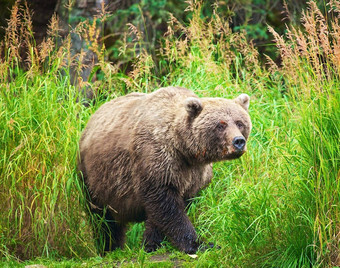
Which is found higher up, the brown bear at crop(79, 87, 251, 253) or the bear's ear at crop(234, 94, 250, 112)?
the bear's ear at crop(234, 94, 250, 112)

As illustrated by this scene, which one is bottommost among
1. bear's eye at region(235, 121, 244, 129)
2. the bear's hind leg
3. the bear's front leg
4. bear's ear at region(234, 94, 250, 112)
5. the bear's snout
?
the bear's hind leg

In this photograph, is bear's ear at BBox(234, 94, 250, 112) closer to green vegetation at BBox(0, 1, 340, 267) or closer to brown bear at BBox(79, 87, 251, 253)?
brown bear at BBox(79, 87, 251, 253)

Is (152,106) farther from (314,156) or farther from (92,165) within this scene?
(314,156)

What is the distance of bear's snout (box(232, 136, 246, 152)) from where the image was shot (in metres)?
5.79

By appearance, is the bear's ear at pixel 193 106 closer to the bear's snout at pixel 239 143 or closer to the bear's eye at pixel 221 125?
the bear's eye at pixel 221 125

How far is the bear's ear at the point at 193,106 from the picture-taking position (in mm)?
6043

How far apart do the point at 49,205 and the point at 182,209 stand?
1372mm

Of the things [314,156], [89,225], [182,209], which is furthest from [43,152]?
[314,156]

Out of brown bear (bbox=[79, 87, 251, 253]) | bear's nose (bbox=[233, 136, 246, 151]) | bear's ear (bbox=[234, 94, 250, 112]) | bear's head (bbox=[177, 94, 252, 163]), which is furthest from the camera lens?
bear's ear (bbox=[234, 94, 250, 112])

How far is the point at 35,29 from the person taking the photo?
9.81 metres

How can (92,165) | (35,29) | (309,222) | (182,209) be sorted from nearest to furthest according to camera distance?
(309,222) → (182,209) → (92,165) → (35,29)

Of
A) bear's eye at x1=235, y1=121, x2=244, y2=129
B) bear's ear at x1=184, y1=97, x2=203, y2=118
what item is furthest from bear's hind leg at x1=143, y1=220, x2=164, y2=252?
bear's eye at x1=235, y1=121, x2=244, y2=129

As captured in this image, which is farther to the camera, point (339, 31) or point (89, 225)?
point (89, 225)

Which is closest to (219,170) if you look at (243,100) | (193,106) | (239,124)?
(243,100)
